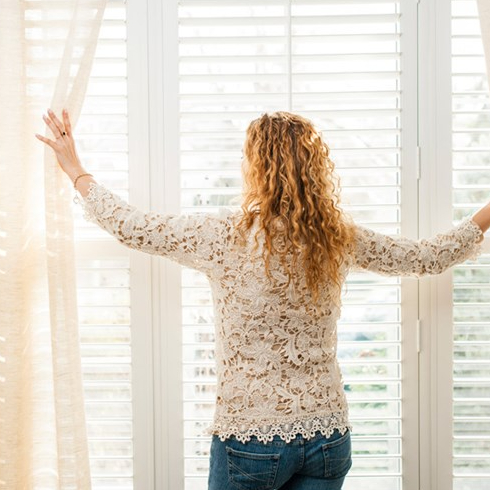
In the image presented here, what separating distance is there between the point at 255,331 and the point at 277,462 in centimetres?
30

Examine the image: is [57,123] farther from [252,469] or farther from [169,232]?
[252,469]

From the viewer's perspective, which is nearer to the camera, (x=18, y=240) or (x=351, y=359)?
(x=18, y=240)

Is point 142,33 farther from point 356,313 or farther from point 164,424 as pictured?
point 164,424

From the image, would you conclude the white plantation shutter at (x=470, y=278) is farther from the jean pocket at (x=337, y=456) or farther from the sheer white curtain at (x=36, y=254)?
the sheer white curtain at (x=36, y=254)

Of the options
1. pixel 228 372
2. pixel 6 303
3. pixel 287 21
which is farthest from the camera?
pixel 287 21

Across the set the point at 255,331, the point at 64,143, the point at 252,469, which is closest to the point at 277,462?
the point at 252,469

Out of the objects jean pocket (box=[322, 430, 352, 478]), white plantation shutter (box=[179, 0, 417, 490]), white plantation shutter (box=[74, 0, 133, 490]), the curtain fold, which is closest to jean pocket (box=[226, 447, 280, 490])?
jean pocket (box=[322, 430, 352, 478])

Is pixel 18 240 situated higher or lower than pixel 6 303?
higher

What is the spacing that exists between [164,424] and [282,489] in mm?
440

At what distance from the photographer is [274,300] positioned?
1488 millimetres

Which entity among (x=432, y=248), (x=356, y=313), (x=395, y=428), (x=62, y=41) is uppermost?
(x=62, y=41)

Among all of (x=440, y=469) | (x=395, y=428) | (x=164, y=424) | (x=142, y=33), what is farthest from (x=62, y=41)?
(x=440, y=469)

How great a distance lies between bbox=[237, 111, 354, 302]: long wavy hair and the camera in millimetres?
1484

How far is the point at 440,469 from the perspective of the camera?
1.88m
